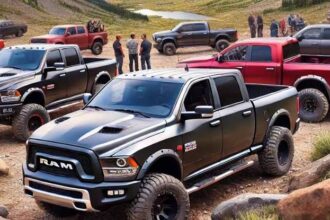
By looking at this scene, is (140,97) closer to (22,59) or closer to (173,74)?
(173,74)

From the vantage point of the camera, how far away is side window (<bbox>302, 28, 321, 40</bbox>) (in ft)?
67.2

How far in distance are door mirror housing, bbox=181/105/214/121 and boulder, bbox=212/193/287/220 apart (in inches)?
43.6

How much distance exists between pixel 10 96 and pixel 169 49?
17.1 m

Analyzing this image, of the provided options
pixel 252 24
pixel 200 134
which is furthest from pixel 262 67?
pixel 252 24

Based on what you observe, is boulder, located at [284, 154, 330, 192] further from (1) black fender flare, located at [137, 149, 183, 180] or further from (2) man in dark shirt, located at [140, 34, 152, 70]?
(2) man in dark shirt, located at [140, 34, 152, 70]

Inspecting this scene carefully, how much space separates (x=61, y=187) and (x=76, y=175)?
219mm

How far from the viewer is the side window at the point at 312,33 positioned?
67.2 ft

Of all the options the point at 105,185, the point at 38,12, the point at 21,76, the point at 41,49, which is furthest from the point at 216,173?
the point at 38,12

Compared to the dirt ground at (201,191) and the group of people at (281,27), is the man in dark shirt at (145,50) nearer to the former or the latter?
the dirt ground at (201,191)

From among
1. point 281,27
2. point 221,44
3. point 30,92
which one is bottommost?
point 221,44

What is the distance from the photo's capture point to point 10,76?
1145cm

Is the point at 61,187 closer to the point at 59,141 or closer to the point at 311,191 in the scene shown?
the point at 59,141

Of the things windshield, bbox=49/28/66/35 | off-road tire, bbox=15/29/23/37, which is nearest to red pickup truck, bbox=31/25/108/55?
windshield, bbox=49/28/66/35

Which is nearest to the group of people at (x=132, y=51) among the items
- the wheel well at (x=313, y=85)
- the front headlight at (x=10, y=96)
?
the wheel well at (x=313, y=85)
